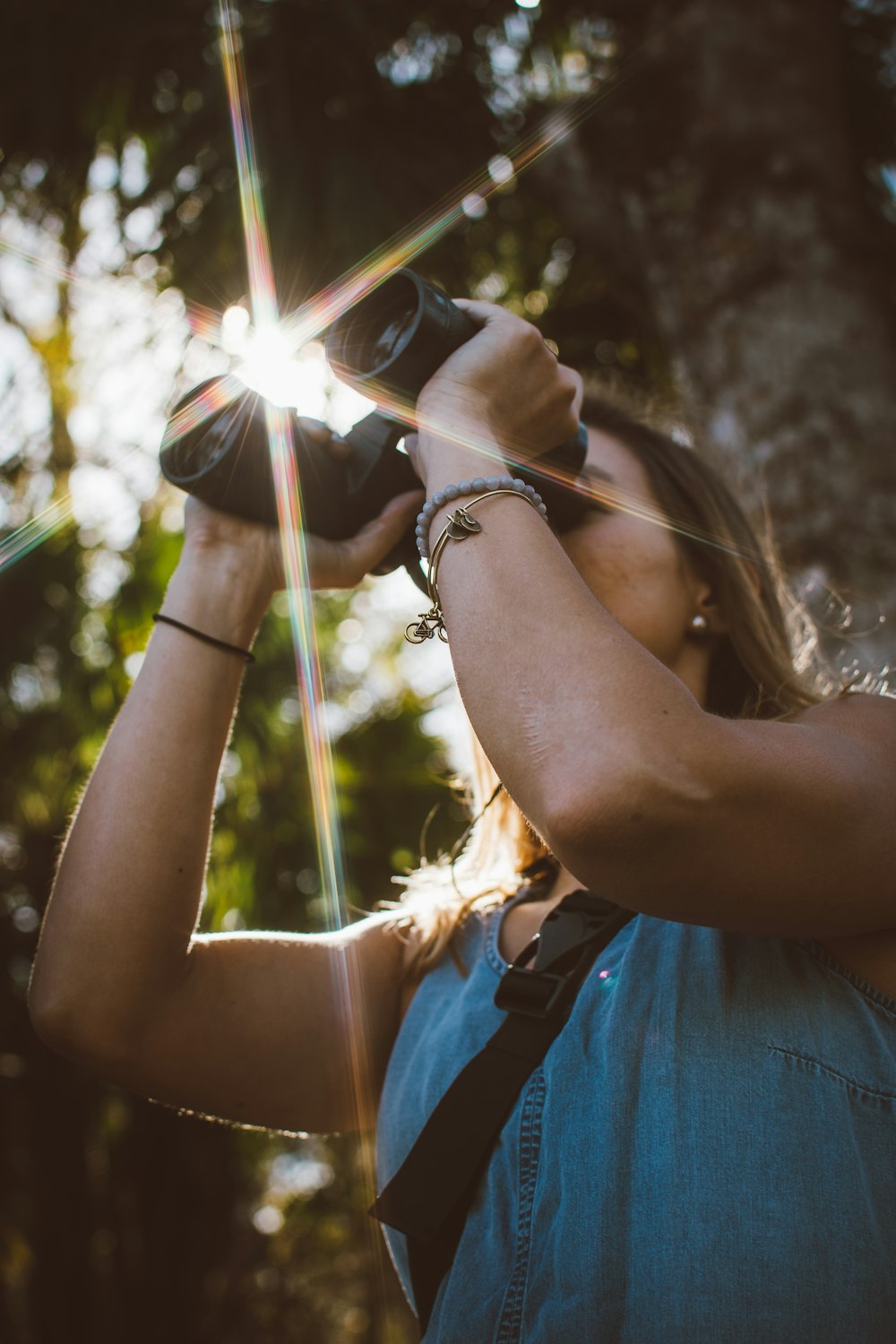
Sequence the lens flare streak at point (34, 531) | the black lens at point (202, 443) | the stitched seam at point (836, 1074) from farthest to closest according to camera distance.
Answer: the lens flare streak at point (34, 531)
the black lens at point (202, 443)
the stitched seam at point (836, 1074)

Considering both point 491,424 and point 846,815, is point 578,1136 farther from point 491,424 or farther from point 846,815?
point 491,424

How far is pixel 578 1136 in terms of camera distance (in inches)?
33.8

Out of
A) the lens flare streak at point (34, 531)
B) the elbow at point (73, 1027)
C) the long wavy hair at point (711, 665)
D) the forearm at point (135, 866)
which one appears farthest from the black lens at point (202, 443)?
the lens flare streak at point (34, 531)

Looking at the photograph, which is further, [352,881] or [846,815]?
[352,881]

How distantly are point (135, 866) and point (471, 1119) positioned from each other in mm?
520

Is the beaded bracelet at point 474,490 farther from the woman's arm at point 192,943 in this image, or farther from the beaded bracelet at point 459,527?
the woman's arm at point 192,943

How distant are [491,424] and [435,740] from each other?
2868mm

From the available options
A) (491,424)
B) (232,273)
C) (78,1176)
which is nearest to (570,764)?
(491,424)

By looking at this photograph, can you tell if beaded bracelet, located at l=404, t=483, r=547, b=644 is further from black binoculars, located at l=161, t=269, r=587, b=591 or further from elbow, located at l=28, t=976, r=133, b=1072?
elbow, located at l=28, t=976, r=133, b=1072

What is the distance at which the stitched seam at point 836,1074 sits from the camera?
0.80 meters

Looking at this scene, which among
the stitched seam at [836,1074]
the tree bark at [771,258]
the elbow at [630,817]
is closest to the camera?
the elbow at [630,817]

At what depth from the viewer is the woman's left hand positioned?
3.01 feet

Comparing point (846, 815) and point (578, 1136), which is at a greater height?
point (846, 815)

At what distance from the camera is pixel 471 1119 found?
0.94 metres
